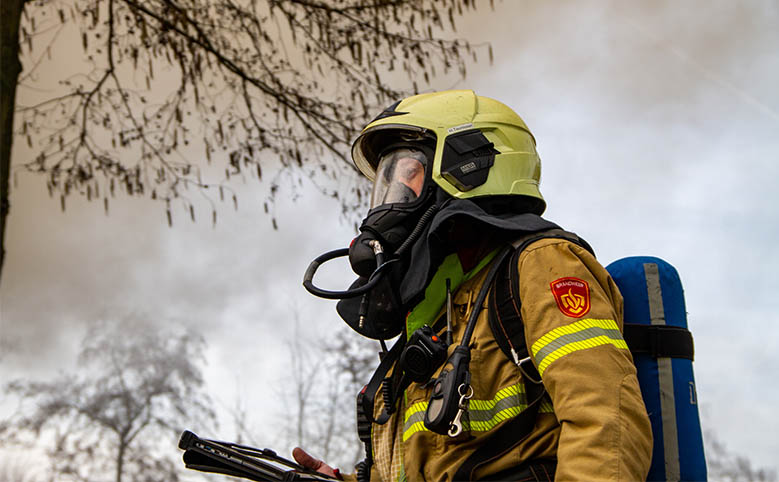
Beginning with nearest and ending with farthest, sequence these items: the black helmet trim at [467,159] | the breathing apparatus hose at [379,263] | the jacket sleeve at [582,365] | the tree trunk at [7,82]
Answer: the jacket sleeve at [582,365]
the breathing apparatus hose at [379,263]
the black helmet trim at [467,159]
the tree trunk at [7,82]

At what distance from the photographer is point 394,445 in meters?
2.06

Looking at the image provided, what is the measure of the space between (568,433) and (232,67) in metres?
3.57

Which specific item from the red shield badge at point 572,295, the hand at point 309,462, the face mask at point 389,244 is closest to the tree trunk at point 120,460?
the hand at point 309,462

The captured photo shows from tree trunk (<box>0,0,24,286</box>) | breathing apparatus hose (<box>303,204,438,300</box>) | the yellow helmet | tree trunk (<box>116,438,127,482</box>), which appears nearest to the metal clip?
breathing apparatus hose (<box>303,204,438,300</box>)

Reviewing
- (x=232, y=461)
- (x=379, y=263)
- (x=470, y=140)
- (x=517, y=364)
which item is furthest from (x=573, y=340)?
(x=232, y=461)

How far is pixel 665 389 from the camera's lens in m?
1.89

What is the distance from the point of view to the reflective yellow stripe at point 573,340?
1.67 meters

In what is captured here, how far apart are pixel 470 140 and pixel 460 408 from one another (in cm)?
89

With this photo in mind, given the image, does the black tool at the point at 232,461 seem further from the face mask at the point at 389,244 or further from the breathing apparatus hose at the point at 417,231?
the breathing apparatus hose at the point at 417,231

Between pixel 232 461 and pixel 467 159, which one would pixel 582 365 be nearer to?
pixel 467 159

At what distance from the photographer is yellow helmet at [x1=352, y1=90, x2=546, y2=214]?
2.19m

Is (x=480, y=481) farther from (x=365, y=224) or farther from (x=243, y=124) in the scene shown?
(x=243, y=124)

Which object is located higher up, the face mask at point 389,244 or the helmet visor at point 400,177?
the helmet visor at point 400,177

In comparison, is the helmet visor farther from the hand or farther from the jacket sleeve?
the hand
